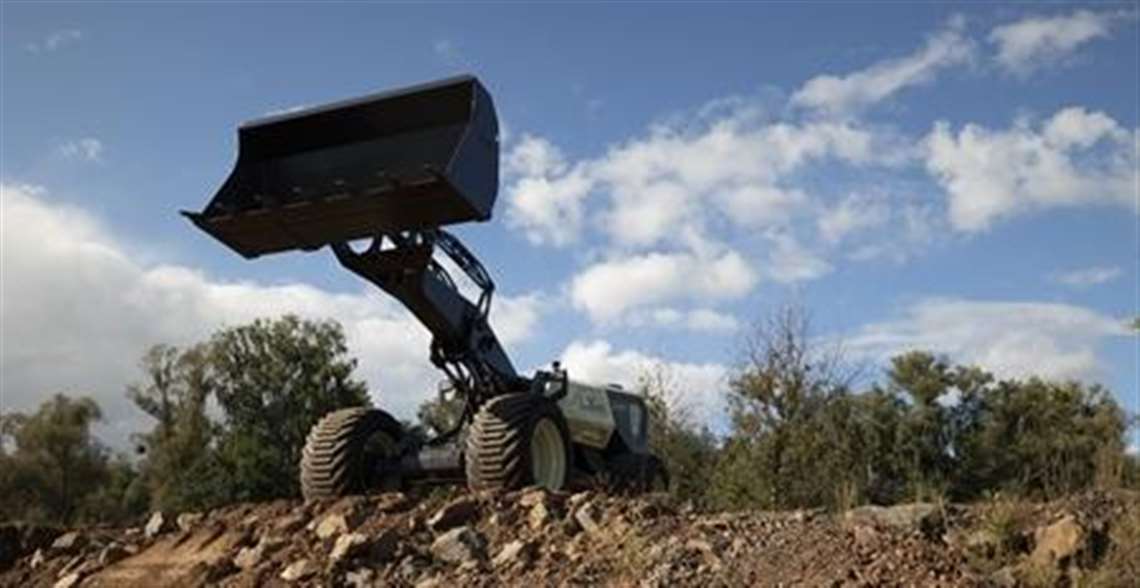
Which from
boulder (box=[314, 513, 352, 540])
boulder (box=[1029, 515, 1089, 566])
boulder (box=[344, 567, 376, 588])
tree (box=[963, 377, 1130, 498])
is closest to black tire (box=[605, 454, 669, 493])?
boulder (box=[314, 513, 352, 540])

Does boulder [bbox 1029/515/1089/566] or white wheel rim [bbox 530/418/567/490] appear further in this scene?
white wheel rim [bbox 530/418/567/490]

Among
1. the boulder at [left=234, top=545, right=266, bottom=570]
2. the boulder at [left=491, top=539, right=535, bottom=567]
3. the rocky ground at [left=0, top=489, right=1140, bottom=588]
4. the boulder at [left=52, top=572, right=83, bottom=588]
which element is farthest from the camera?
the boulder at [left=52, top=572, right=83, bottom=588]

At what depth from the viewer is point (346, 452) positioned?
13.3 meters

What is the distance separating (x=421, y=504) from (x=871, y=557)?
159 inches

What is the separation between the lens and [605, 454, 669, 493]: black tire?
16.1 meters

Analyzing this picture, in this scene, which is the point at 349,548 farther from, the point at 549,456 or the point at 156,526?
the point at 549,456

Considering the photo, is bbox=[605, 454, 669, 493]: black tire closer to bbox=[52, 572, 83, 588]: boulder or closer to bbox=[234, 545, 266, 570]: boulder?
bbox=[234, 545, 266, 570]: boulder

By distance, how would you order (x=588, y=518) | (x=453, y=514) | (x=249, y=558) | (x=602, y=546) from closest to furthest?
(x=602, y=546) < (x=588, y=518) < (x=249, y=558) < (x=453, y=514)

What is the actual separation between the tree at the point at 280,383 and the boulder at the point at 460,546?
34609 millimetres

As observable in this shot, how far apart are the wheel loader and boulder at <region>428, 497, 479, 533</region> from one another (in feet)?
5.00

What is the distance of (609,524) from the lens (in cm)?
1002

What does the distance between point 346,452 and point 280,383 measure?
35.0m

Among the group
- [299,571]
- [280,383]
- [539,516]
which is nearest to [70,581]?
[299,571]

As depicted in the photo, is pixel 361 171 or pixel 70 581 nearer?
pixel 70 581
